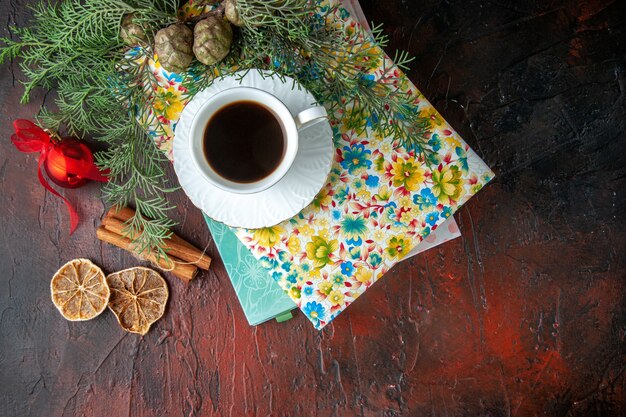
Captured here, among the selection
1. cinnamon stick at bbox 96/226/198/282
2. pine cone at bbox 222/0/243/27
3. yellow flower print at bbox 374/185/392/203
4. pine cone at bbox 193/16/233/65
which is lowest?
cinnamon stick at bbox 96/226/198/282

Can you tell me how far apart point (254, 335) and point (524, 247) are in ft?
2.11

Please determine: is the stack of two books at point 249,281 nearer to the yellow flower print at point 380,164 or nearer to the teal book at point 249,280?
the teal book at point 249,280

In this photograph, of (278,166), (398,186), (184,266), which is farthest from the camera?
(184,266)

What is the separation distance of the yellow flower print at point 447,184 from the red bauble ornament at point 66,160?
0.70 meters

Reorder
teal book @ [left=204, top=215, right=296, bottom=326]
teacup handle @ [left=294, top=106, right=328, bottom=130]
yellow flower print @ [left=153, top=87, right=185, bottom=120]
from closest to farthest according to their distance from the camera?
teacup handle @ [left=294, top=106, right=328, bottom=130] → yellow flower print @ [left=153, top=87, right=185, bottom=120] → teal book @ [left=204, top=215, right=296, bottom=326]

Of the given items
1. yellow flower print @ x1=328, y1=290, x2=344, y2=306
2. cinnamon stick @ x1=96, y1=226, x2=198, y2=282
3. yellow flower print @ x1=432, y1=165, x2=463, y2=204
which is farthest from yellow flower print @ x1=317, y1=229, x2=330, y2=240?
cinnamon stick @ x1=96, y1=226, x2=198, y2=282

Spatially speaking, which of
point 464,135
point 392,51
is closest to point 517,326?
point 464,135

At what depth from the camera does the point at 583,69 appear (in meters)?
1.12

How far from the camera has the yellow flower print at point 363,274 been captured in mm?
956

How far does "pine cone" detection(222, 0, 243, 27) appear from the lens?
80 cm

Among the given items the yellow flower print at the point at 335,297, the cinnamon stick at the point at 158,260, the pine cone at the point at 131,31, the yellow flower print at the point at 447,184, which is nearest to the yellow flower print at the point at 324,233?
the yellow flower print at the point at 335,297

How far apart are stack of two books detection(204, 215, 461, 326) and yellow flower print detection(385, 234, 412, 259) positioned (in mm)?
238

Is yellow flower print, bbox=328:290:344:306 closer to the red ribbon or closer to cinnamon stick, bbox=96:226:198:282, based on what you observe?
cinnamon stick, bbox=96:226:198:282

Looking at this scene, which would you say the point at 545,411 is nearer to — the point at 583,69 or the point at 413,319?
the point at 413,319
